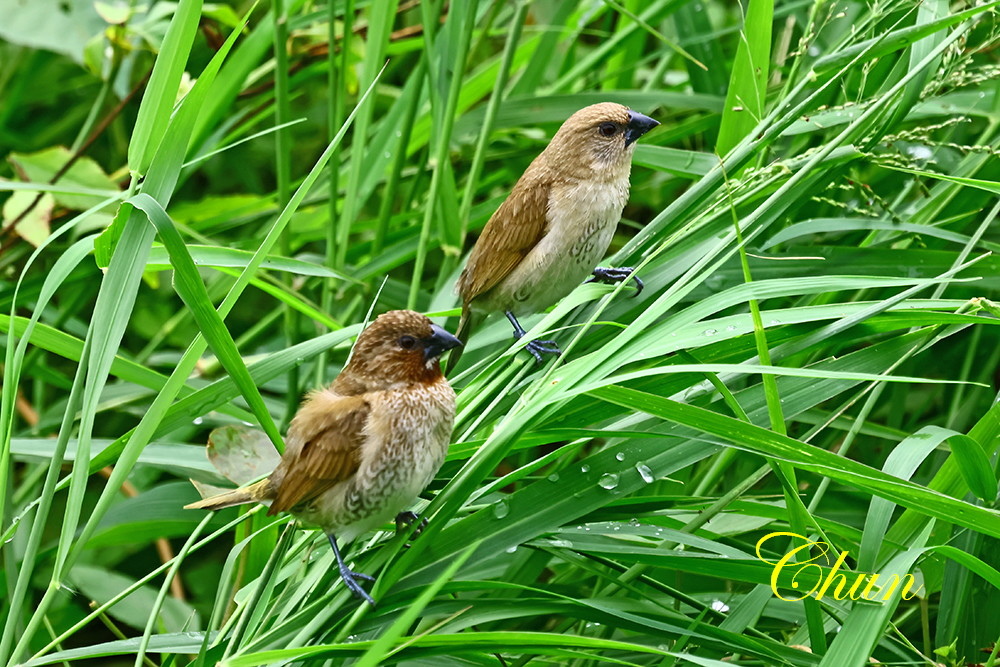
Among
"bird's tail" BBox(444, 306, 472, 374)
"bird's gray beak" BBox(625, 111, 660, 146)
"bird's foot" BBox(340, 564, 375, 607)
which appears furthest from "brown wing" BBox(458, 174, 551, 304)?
"bird's foot" BBox(340, 564, 375, 607)

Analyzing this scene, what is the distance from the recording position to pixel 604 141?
269cm

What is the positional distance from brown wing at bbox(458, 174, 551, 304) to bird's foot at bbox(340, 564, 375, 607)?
1041mm

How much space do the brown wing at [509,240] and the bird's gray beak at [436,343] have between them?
0.55 m

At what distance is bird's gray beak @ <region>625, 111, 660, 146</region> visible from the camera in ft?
8.77

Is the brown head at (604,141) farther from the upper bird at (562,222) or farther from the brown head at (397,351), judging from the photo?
the brown head at (397,351)

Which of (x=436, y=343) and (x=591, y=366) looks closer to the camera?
(x=591, y=366)

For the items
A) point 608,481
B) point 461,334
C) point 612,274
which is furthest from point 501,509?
point 461,334

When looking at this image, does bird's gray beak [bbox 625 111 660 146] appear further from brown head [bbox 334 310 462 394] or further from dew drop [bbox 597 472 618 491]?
dew drop [bbox 597 472 618 491]

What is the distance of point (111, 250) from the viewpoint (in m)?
1.89

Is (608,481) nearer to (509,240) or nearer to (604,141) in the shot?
(509,240)

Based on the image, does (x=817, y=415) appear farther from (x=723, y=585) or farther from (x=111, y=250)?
(x=111, y=250)

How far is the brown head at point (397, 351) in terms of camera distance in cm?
209

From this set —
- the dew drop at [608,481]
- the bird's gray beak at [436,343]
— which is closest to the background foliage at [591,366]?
the dew drop at [608,481]

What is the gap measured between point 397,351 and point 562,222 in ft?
2.30
